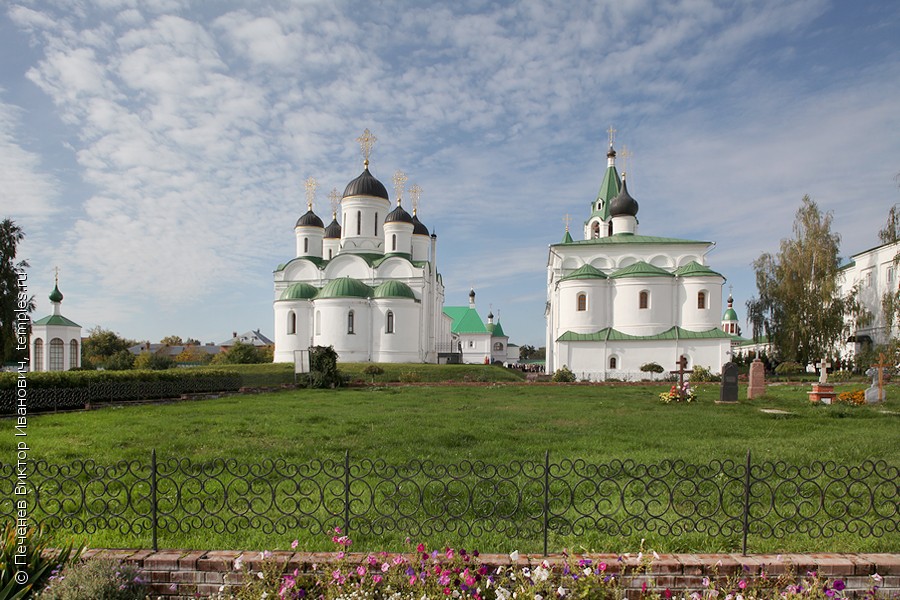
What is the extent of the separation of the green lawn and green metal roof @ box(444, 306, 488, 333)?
4929 centimetres

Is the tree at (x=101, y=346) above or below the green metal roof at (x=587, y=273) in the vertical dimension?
below

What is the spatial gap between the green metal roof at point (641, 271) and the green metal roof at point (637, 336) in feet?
11.7

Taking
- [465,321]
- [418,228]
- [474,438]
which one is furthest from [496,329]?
[474,438]

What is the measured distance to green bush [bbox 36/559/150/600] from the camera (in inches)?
144

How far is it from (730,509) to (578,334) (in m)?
29.2

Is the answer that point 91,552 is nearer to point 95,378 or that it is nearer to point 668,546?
point 668,546

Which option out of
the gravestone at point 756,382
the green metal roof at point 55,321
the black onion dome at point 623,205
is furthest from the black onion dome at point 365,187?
the gravestone at point 756,382

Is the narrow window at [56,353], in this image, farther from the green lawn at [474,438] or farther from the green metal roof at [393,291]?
the green lawn at [474,438]

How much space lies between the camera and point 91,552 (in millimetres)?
4301

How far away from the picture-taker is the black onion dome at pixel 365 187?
43375mm

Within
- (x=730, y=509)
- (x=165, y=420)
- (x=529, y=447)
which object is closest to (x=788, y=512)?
(x=730, y=509)

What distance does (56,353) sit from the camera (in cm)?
3344

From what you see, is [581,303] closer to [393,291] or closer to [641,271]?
[641,271]

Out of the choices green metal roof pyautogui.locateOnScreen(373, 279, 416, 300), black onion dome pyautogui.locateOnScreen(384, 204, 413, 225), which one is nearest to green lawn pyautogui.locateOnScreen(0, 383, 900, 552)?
green metal roof pyautogui.locateOnScreen(373, 279, 416, 300)
